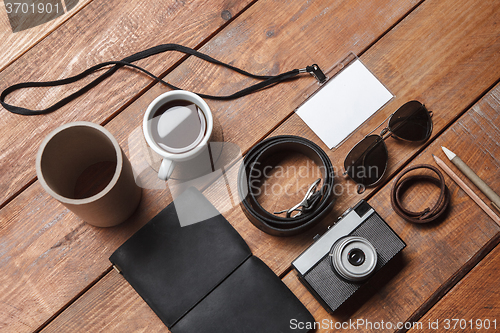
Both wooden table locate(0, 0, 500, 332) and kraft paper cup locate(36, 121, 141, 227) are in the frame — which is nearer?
kraft paper cup locate(36, 121, 141, 227)

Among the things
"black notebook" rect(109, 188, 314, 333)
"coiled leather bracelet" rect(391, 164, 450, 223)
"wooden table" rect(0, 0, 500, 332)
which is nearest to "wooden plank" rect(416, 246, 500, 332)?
"wooden table" rect(0, 0, 500, 332)

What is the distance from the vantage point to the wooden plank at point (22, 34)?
2.30 feet

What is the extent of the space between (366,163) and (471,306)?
285 millimetres

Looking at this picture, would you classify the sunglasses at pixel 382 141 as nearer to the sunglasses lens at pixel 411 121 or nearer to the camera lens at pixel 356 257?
the sunglasses lens at pixel 411 121

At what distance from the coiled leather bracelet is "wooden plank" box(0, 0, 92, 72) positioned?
0.63 meters

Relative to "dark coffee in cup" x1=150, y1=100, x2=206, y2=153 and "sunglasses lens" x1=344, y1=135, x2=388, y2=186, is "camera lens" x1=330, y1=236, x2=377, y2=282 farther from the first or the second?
"dark coffee in cup" x1=150, y1=100, x2=206, y2=153

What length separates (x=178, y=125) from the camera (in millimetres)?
606

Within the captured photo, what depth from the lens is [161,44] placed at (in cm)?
71

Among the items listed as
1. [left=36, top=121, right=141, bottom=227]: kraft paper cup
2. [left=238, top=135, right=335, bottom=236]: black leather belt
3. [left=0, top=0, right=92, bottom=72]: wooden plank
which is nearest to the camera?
[left=36, top=121, right=141, bottom=227]: kraft paper cup

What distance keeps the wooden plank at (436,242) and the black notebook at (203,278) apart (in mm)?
51

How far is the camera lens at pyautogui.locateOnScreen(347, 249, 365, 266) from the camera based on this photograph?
23.4 inches

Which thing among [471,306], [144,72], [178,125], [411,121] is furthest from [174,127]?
[471,306]

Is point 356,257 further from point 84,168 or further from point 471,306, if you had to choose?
point 84,168

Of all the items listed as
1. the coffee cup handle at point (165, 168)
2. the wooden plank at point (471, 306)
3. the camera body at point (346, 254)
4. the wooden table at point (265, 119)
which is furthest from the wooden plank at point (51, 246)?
the wooden plank at point (471, 306)
